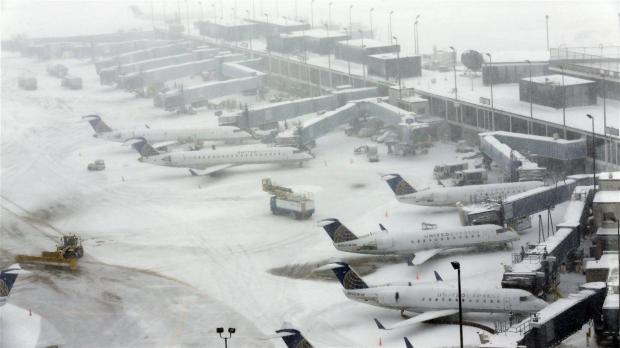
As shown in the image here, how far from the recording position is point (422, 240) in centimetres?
8475

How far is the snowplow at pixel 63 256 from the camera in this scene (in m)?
92.5

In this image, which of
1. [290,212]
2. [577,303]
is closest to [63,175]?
[290,212]

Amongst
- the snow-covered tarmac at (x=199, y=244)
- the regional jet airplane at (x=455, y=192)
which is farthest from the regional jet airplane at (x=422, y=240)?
the regional jet airplane at (x=455, y=192)

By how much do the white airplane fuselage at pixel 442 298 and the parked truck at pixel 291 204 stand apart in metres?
27.7

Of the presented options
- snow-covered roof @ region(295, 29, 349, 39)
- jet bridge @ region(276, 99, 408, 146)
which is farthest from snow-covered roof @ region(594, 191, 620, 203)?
snow-covered roof @ region(295, 29, 349, 39)

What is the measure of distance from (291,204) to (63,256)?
2275cm

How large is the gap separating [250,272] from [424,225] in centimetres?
1652

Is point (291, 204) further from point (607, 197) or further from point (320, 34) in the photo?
point (320, 34)

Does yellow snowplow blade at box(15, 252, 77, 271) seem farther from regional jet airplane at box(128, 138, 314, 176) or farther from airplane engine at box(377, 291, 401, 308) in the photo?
airplane engine at box(377, 291, 401, 308)

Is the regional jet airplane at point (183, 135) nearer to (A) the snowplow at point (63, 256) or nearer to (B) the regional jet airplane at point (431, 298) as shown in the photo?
(A) the snowplow at point (63, 256)

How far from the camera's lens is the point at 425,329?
71000 millimetres

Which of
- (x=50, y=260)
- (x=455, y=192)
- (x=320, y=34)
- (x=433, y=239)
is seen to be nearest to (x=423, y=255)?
(x=433, y=239)

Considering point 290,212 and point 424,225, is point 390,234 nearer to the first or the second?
point 424,225

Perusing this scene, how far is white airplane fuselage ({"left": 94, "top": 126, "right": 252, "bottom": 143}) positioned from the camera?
462 ft
